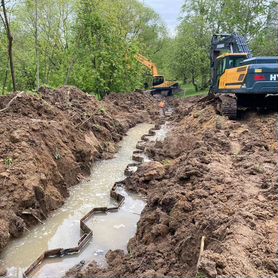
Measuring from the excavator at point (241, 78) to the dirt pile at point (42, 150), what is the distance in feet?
16.9

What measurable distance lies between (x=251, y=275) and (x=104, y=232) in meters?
4.49

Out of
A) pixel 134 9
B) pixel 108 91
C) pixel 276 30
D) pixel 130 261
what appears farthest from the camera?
pixel 134 9

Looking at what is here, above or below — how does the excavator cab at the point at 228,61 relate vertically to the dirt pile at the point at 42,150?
above

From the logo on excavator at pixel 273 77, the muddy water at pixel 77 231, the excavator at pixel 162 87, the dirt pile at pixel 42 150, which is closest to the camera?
the muddy water at pixel 77 231

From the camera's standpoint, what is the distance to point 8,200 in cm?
809

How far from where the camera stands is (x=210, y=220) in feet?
18.3

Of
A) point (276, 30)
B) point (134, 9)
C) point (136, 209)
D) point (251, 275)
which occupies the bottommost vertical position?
point (136, 209)

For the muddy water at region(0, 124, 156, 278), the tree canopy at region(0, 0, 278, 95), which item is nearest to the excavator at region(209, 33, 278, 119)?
the muddy water at region(0, 124, 156, 278)

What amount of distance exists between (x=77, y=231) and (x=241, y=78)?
26.0ft

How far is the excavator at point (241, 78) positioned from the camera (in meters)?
12.3

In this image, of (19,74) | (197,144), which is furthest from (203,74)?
(197,144)

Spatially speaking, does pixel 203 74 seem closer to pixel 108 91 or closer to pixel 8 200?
pixel 108 91

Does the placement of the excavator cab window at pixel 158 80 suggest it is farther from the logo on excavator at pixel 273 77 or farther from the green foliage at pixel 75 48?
the logo on excavator at pixel 273 77

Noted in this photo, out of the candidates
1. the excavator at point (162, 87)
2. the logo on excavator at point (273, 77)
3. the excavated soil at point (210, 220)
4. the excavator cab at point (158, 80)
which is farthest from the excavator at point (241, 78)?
the excavator cab at point (158, 80)
